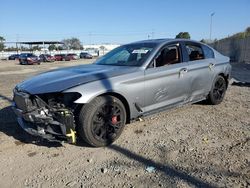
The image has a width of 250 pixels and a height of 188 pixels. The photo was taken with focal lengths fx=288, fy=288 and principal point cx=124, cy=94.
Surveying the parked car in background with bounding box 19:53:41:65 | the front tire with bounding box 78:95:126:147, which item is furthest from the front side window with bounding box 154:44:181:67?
the parked car in background with bounding box 19:53:41:65

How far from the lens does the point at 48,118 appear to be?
4.07 metres

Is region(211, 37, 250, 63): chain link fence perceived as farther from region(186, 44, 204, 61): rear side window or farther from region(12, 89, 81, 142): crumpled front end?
region(12, 89, 81, 142): crumpled front end

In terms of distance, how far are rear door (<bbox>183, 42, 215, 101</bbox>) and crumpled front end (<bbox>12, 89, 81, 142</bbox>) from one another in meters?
2.70

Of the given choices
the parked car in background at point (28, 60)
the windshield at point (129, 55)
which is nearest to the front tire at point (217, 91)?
the windshield at point (129, 55)

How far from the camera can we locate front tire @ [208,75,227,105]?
6.60 metres

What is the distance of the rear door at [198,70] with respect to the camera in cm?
583

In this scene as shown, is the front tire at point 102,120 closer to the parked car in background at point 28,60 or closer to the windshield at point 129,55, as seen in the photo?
the windshield at point 129,55

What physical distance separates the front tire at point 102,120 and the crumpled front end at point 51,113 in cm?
17

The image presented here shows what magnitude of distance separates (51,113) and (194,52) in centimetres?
344

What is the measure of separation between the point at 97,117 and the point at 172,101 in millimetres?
1706

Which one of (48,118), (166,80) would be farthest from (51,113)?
(166,80)

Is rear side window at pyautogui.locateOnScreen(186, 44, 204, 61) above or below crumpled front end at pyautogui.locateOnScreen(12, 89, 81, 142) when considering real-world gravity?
above


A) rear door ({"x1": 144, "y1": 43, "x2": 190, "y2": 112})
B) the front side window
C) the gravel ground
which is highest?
the front side window

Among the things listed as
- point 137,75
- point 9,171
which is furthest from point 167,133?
point 9,171
